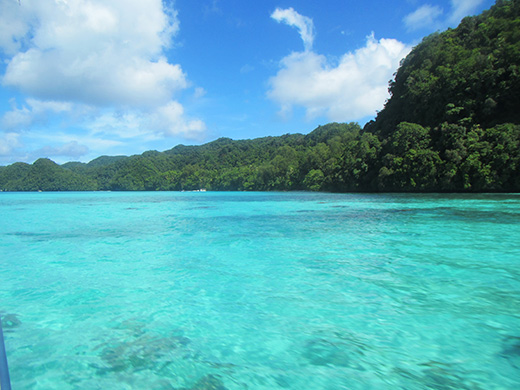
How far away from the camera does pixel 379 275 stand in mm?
7648

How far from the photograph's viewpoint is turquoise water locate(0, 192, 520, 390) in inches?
149

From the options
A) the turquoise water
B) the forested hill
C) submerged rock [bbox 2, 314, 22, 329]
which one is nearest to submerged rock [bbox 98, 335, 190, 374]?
the turquoise water

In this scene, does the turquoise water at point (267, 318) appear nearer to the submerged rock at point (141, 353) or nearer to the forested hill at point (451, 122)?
the submerged rock at point (141, 353)

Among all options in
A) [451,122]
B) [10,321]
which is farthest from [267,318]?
[451,122]

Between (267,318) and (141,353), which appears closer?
(141,353)

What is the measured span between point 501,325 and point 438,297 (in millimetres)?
1254

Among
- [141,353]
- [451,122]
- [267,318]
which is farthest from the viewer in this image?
[451,122]

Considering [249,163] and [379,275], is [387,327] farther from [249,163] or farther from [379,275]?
[249,163]

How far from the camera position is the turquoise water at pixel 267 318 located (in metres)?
3.78

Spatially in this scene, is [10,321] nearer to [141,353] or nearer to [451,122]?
[141,353]

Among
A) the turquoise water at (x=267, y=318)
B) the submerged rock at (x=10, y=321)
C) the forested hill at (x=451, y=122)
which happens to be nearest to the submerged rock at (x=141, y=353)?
the turquoise water at (x=267, y=318)

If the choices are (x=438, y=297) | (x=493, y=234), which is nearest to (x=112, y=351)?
(x=438, y=297)

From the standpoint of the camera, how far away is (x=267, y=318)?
543cm

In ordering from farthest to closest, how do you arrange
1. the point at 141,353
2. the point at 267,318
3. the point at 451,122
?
the point at 451,122 → the point at 267,318 → the point at 141,353
